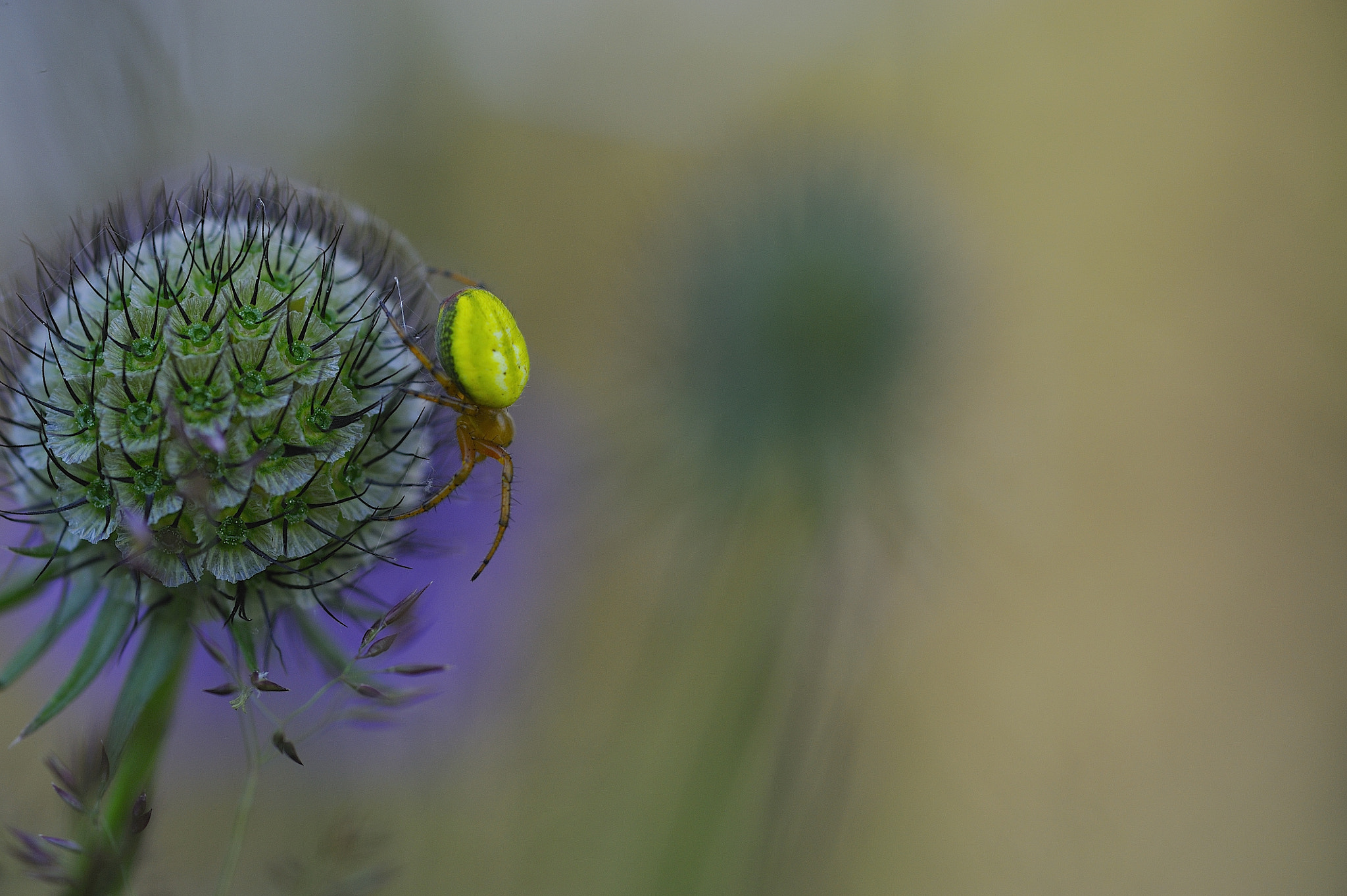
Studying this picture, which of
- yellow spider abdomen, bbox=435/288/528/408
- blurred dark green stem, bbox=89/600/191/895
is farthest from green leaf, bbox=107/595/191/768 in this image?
yellow spider abdomen, bbox=435/288/528/408

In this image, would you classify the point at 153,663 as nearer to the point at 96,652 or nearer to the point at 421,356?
the point at 96,652

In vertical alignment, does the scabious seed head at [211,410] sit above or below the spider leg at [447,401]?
below

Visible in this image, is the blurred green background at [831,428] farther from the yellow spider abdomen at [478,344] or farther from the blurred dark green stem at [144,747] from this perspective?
the yellow spider abdomen at [478,344]

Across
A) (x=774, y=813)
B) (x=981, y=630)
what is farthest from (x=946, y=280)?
(x=774, y=813)

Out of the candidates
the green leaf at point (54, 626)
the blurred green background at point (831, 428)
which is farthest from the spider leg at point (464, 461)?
the green leaf at point (54, 626)

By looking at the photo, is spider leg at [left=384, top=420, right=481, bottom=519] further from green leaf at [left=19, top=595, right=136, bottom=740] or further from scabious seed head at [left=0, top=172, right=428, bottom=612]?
green leaf at [left=19, top=595, right=136, bottom=740]

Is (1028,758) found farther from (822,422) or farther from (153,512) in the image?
(153,512)
